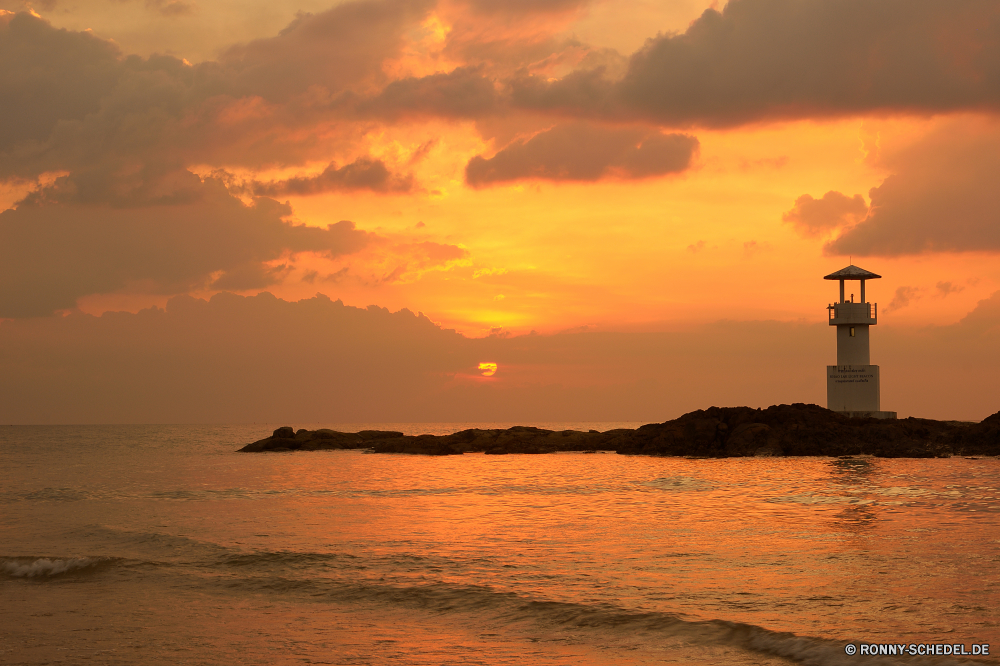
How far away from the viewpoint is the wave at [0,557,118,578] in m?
17.0

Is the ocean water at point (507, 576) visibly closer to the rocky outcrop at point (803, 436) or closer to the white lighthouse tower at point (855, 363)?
the rocky outcrop at point (803, 436)

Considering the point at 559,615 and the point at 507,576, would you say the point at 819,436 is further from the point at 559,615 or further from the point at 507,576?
the point at 559,615

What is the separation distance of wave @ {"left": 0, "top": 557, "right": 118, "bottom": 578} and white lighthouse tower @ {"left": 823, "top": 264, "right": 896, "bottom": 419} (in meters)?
53.0

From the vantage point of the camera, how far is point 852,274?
191 feet

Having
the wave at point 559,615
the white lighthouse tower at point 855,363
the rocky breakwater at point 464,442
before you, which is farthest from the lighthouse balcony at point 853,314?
the wave at point 559,615

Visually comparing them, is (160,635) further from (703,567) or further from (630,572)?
(703,567)

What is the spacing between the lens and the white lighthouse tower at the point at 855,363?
57281 millimetres

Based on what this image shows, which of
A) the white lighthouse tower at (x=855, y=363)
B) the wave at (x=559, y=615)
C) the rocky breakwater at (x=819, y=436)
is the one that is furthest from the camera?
the white lighthouse tower at (x=855, y=363)

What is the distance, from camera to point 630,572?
1572cm

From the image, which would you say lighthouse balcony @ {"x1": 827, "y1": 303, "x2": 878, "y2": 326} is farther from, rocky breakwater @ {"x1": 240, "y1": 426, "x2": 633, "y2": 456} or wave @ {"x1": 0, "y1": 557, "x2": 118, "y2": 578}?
wave @ {"x1": 0, "y1": 557, "x2": 118, "y2": 578}

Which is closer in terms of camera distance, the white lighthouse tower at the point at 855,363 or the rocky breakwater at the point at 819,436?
the rocky breakwater at the point at 819,436

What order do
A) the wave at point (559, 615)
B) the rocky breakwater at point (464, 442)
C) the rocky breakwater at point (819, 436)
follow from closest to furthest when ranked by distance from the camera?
1. the wave at point (559, 615)
2. the rocky breakwater at point (819, 436)
3. the rocky breakwater at point (464, 442)

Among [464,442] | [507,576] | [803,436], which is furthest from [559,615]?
[464,442]

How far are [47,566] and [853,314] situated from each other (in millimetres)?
54490
